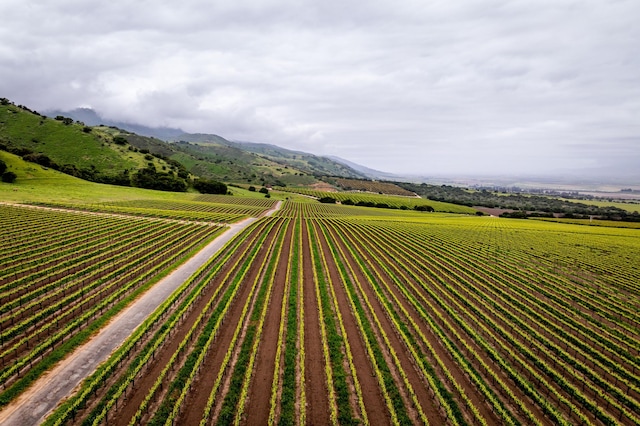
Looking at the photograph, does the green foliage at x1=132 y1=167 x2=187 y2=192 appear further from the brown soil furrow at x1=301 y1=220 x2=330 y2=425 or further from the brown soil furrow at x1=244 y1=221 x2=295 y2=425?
the brown soil furrow at x1=301 y1=220 x2=330 y2=425

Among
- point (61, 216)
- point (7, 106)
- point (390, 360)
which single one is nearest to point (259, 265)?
point (390, 360)

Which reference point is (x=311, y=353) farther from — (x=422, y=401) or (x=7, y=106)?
(x=7, y=106)

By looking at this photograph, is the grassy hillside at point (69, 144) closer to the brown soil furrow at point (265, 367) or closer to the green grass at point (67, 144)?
the green grass at point (67, 144)

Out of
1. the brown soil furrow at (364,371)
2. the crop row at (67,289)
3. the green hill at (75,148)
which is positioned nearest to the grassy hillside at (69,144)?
the green hill at (75,148)

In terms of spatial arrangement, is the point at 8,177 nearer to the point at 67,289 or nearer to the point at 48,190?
the point at 48,190

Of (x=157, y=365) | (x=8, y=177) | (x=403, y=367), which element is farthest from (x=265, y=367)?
(x=8, y=177)

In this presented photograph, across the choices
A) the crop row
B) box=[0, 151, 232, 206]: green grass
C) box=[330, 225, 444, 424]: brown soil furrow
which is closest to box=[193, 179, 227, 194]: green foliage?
box=[0, 151, 232, 206]: green grass
